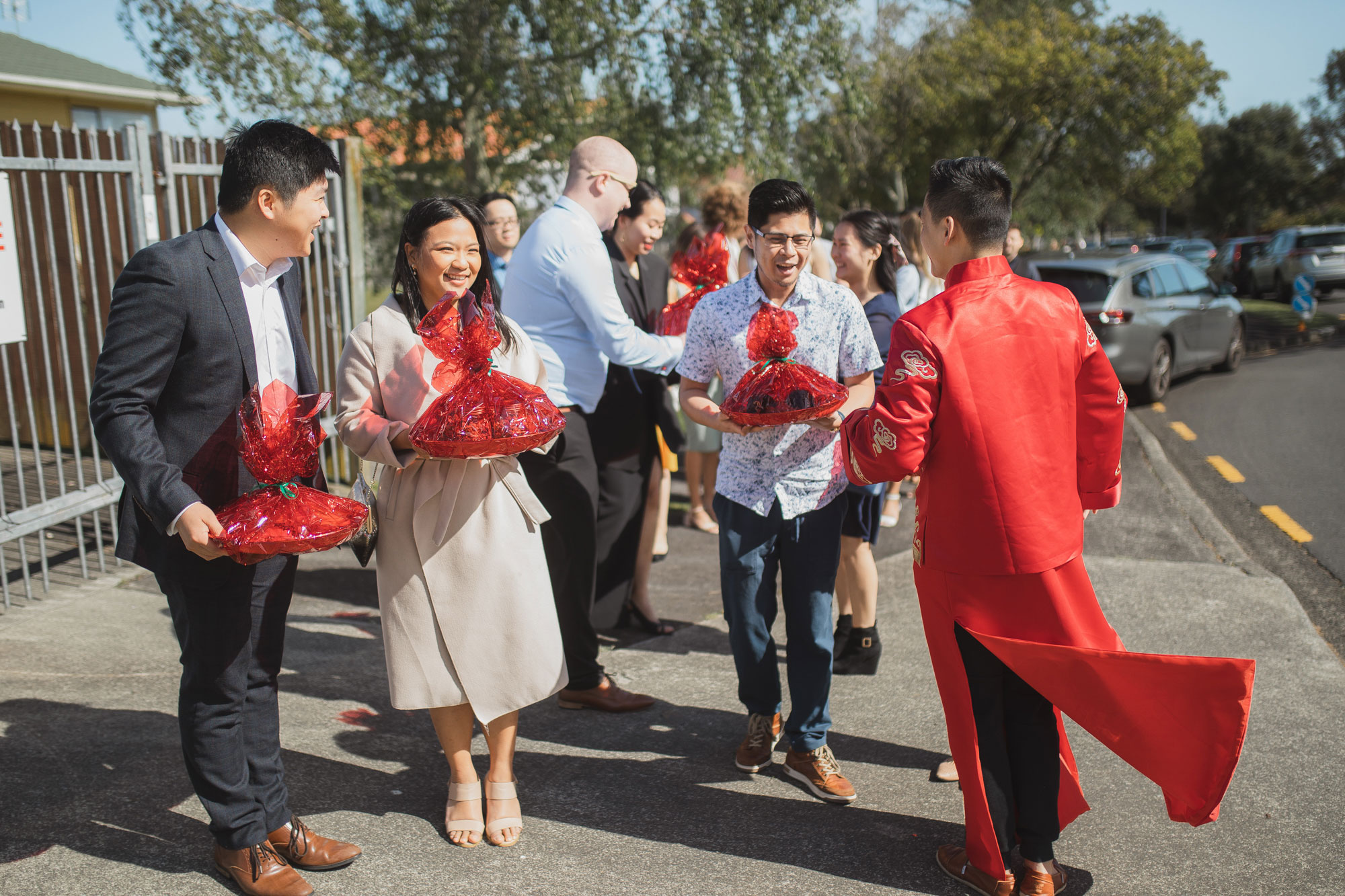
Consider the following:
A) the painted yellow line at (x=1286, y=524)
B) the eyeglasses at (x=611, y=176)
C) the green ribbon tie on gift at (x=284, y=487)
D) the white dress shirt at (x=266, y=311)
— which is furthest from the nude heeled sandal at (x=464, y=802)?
the painted yellow line at (x=1286, y=524)

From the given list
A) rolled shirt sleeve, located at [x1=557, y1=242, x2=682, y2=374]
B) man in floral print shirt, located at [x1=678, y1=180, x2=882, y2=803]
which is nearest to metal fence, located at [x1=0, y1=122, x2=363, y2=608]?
rolled shirt sleeve, located at [x1=557, y1=242, x2=682, y2=374]

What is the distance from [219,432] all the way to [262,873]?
1225 mm

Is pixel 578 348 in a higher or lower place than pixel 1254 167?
lower

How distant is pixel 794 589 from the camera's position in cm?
346

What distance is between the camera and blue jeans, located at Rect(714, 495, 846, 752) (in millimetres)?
3438

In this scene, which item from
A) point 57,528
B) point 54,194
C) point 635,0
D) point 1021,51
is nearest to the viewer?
point 57,528

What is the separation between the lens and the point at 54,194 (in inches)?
323

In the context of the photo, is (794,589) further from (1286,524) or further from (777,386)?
(1286,524)

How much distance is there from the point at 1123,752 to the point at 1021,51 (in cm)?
2700

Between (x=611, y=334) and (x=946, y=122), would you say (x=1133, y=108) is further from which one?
(x=611, y=334)

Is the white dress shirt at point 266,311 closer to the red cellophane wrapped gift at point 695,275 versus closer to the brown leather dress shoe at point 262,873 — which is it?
the brown leather dress shoe at point 262,873

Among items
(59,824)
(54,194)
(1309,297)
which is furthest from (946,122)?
(59,824)

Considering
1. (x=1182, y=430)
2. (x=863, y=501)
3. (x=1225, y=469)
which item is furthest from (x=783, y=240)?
(x=1182, y=430)

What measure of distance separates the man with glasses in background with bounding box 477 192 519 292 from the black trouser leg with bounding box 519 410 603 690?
2146 mm
